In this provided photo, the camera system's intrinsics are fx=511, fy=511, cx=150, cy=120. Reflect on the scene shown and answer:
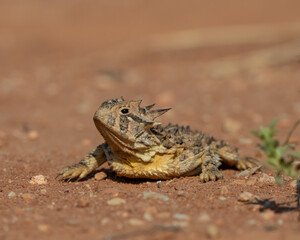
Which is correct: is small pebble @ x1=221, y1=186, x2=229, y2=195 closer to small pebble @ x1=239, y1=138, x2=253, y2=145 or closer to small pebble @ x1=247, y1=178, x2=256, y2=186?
small pebble @ x1=247, y1=178, x2=256, y2=186

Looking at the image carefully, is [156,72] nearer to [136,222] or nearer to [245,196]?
[245,196]

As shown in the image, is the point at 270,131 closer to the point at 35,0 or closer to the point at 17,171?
the point at 17,171

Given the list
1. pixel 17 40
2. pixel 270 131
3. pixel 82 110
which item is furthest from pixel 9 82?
pixel 270 131

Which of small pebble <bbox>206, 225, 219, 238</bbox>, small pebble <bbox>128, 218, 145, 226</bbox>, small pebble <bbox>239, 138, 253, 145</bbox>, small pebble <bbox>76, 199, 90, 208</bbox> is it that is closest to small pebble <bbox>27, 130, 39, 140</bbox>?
small pebble <bbox>239, 138, 253, 145</bbox>

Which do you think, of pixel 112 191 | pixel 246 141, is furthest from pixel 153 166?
pixel 246 141

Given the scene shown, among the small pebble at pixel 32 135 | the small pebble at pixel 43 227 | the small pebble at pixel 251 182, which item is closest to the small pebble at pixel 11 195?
the small pebble at pixel 43 227

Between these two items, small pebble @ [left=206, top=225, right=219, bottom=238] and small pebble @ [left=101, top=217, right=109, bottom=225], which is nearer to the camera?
small pebble @ [left=206, top=225, right=219, bottom=238]
